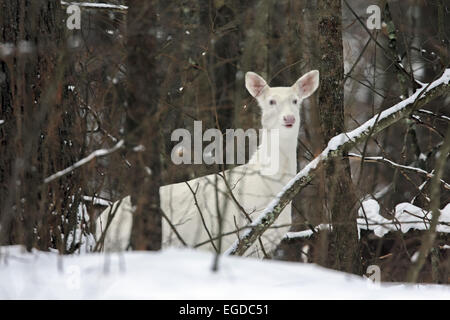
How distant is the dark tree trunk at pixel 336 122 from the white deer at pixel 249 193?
1.21ft

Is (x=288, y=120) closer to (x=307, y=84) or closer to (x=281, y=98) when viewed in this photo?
(x=281, y=98)

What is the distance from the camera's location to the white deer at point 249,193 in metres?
6.26

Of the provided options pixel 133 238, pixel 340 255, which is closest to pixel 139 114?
pixel 133 238

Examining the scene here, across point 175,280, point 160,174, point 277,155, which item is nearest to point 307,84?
point 277,155

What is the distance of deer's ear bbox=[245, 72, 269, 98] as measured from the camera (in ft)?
22.8

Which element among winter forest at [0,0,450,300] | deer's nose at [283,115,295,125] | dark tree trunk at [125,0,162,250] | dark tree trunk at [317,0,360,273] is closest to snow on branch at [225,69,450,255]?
winter forest at [0,0,450,300]

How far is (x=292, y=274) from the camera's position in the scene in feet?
11.7

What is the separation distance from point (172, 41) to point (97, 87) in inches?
40.8

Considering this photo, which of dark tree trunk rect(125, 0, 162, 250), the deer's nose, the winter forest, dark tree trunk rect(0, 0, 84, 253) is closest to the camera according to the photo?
the winter forest

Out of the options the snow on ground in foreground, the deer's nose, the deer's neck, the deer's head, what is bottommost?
the snow on ground in foreground

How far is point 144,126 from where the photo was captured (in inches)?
163

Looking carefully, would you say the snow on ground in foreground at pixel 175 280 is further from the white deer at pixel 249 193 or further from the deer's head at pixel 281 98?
the deer's head at pixel 281 98

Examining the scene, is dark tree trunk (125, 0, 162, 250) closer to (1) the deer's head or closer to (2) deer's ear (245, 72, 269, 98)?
(1) the deer's head
